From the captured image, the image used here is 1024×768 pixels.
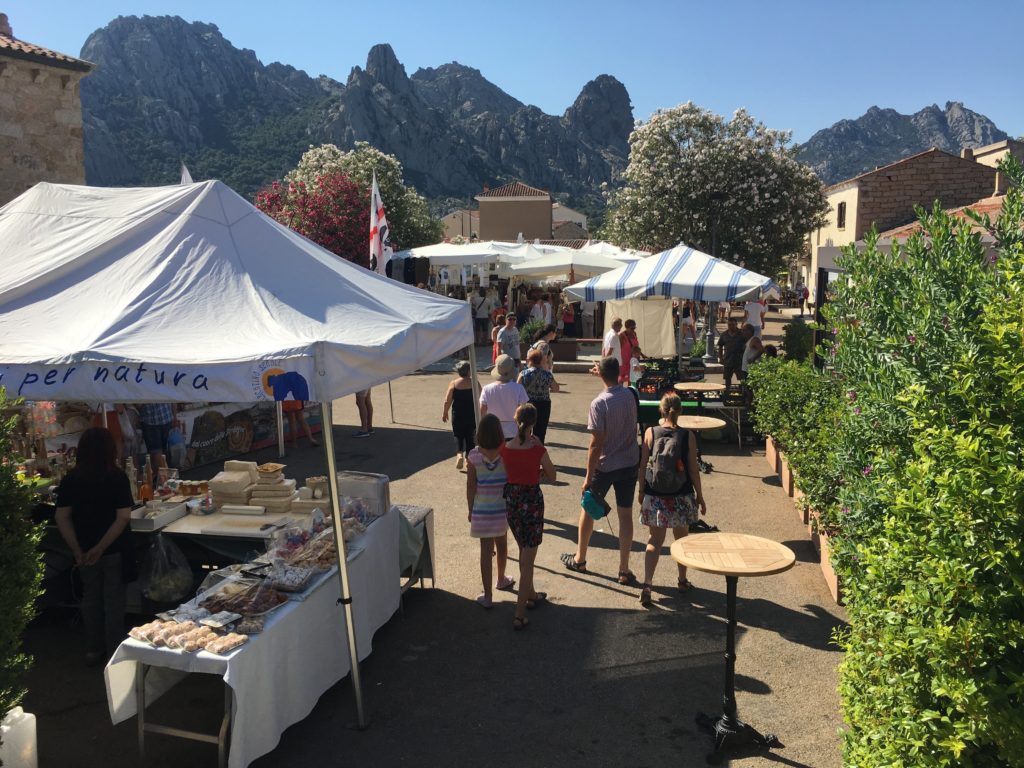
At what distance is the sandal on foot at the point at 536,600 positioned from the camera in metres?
6.09

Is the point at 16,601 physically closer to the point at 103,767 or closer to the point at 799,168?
the point at 103,767

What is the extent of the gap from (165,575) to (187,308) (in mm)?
2135

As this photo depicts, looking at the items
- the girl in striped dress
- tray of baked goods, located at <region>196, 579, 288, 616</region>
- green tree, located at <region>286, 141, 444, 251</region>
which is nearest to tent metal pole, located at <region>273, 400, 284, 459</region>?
the girl in striped dress

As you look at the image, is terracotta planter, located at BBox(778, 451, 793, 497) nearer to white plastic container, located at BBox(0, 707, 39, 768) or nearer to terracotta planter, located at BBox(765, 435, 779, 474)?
terracotta planter, located at BBox(765, 435, 779, 474)

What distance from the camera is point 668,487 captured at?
236 inches

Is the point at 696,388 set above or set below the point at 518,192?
below

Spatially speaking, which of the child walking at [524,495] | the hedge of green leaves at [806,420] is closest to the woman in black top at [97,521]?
the child walking at [524,495]

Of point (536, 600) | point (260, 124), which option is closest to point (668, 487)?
point (536, 600)

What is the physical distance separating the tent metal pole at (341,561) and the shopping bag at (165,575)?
1.80 meters

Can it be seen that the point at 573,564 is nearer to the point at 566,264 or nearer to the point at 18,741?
the point at 18,741

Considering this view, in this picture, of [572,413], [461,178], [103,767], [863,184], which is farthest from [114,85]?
[103,767]

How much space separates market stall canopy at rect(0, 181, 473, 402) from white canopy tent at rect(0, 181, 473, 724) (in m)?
0.01

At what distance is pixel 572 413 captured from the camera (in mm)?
14164

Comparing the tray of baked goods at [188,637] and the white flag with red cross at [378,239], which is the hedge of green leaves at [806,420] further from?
the white flag with red cross at [378,239]
